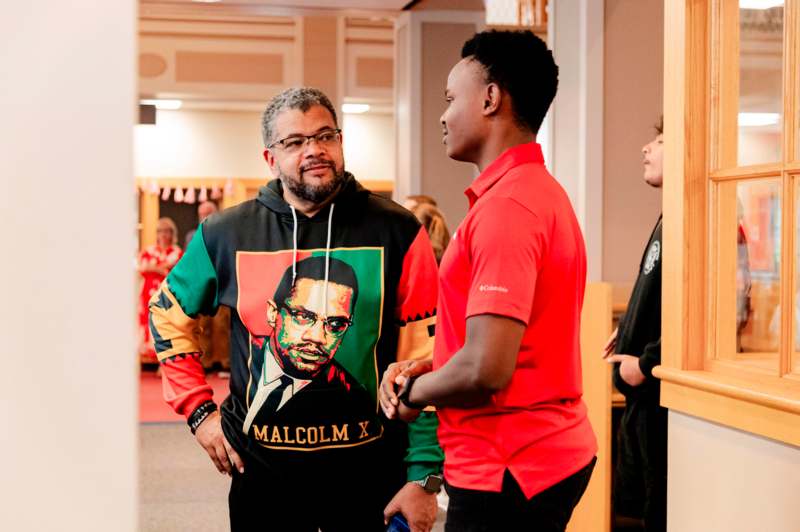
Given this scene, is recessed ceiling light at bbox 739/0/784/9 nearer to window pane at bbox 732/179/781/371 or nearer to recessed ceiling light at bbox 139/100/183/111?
window pane at bbox 732/179/781/371

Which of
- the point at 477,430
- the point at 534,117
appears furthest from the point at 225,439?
the point at 534,117

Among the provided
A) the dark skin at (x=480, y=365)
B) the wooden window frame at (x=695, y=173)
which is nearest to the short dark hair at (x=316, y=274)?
the dark skin at (x=480, y=365)

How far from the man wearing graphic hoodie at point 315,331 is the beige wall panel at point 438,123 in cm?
582

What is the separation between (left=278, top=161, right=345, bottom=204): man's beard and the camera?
2.13 m

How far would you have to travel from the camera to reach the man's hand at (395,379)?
1.79 meters

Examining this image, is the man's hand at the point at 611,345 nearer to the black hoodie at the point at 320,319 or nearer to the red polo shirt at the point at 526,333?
the black hoodie at the point at 320,319

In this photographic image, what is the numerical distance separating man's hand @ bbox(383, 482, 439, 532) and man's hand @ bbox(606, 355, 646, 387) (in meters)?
1.28

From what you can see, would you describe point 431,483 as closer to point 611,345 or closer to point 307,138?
point 307,138

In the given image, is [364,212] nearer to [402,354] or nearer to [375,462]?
[402,354]

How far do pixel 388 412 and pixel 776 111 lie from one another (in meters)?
1.30

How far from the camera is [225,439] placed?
220 cm

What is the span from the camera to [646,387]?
3.19m

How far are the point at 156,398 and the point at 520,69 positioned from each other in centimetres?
809

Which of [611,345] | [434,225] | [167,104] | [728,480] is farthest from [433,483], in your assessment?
[167,104]
